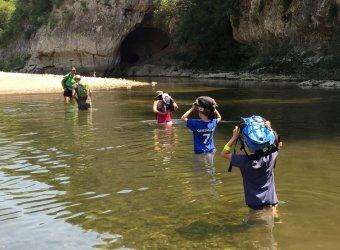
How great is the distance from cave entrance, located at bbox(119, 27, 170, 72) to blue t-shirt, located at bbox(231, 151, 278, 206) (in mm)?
57635

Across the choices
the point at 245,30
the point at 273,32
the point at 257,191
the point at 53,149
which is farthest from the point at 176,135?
the point at 245,30

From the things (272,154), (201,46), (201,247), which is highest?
(201,46)

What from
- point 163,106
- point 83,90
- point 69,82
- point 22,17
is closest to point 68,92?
point 69,82

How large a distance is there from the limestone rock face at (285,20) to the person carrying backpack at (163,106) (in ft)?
84.4

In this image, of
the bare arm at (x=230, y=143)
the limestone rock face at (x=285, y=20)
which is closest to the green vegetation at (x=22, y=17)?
the limestone rock face at (x=285, y=20)

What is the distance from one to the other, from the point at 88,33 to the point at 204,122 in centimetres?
4979

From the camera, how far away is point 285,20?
134ft

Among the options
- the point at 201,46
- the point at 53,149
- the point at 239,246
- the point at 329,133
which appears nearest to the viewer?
the point at 239,246

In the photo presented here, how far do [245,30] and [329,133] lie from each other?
34.8 meters

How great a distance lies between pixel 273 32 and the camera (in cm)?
4228

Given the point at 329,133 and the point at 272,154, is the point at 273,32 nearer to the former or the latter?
the point at 329,133

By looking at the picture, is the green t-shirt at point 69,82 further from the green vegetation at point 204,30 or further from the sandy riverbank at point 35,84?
the green vegetation at point 204,30

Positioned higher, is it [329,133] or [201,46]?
[201,46]

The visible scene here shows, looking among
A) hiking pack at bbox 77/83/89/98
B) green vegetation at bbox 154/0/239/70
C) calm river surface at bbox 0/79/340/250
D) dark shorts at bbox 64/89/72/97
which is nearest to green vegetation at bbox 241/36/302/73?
green vegetation at bbox 154/0/239/70
